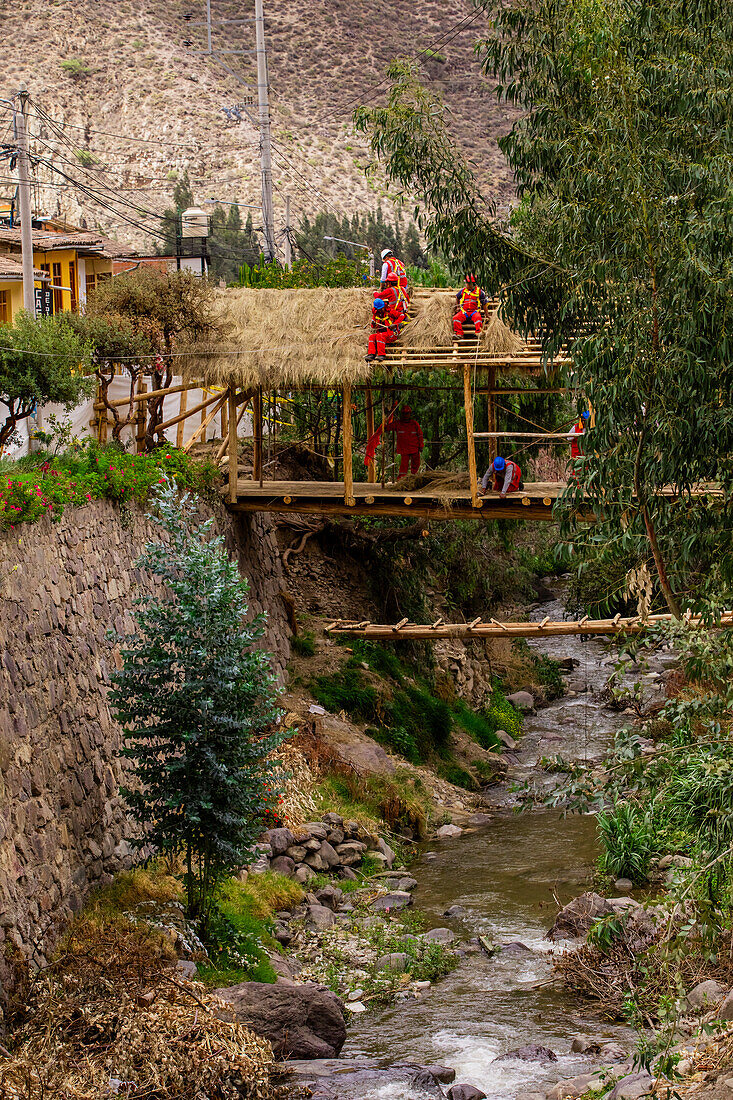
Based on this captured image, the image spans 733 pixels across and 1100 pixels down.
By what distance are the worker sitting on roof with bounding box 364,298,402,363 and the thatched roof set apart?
142 mm

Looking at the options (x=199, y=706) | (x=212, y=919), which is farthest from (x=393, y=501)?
(x=212, y=919)

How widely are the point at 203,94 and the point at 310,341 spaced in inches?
1922

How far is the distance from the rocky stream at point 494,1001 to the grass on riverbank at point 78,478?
5669 mm

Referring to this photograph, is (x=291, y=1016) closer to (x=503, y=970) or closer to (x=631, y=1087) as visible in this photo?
(x=503, y=970)

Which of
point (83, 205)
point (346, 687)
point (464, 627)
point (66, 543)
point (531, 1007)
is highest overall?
point (83, 205)

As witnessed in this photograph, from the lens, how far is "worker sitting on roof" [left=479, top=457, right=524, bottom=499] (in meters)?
15.7

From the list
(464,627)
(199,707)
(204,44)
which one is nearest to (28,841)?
(199,707)

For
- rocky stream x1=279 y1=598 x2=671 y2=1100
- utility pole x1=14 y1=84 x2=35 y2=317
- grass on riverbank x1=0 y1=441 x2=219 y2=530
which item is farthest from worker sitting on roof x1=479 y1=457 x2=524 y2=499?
utility pole x1=14 y1=84 x2=35 y2=317

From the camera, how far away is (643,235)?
8.12m

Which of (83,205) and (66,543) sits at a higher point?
(83,205)

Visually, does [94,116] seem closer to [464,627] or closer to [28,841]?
[464,627]

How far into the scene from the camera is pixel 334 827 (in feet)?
47.5

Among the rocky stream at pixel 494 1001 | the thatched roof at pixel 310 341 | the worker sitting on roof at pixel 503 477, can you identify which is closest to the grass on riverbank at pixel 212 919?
the rocky stream at pixel 494 1001

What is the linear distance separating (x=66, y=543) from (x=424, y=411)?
35.5ft
